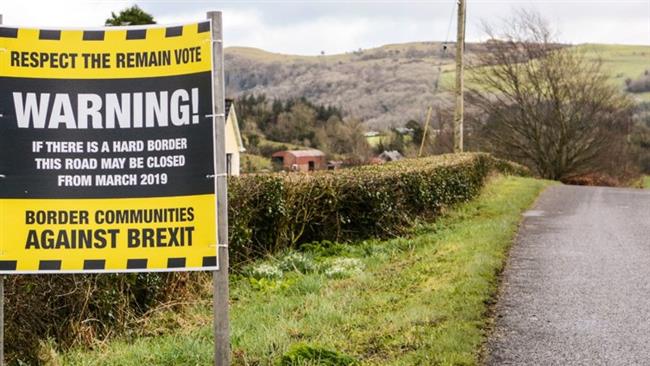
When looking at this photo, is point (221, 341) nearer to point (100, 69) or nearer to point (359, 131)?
point (100, 69)

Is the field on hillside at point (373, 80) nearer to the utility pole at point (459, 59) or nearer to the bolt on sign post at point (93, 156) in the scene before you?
the utility pole at point (459, 59)

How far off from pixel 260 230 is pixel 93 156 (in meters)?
6.79

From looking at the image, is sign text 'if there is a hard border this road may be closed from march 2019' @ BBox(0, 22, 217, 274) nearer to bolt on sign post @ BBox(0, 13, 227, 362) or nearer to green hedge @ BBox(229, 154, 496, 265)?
bolt on sign post @ BBox(0, 13, 227, 362)

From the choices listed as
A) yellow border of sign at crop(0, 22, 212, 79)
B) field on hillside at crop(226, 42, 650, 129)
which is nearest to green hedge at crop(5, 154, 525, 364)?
yellow border of sign at crop(0, 22, 212, 79)

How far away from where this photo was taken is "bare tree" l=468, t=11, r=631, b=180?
42719 millimetres

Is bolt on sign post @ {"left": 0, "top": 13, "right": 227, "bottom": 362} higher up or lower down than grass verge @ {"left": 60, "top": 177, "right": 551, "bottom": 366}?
higher up

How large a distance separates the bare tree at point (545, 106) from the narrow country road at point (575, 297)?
1114 inches

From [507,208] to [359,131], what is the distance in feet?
158

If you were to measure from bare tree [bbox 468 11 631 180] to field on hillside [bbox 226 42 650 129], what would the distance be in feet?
202

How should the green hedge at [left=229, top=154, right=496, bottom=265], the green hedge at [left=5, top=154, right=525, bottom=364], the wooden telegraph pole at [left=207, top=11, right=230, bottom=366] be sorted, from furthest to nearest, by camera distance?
the green hedge at [left=229, top=154, right=496, bottom=265] < the green hedge at [left=5, top=154, right=525, bottom=364] < the wooden telegraph pole at [left=207, top=11, right=230, bottom=366]

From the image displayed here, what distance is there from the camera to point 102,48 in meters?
5.02

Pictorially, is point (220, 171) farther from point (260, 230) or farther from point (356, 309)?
point (260, 230)

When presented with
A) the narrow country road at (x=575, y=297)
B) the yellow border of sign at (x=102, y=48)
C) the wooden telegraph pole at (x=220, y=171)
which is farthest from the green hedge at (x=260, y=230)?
the wooden telegraph pole at (x=220, y=171)

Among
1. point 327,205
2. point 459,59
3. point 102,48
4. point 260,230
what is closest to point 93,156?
point 102,48
